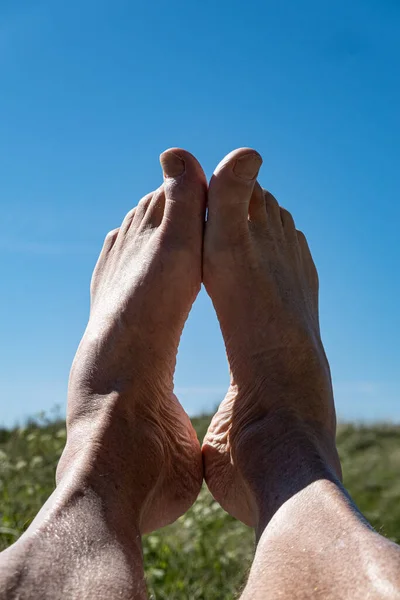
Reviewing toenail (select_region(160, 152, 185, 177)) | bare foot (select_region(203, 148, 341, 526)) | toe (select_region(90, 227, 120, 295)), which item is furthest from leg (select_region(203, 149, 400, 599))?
toe (select_region(90, 227, 120, 295))

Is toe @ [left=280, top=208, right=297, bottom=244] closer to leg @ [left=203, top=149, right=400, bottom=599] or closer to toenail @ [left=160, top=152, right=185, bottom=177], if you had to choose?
leg @ [left=203, top=149, right=400, bottom=599]

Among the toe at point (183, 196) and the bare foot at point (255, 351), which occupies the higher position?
the toe at point (183, 196)

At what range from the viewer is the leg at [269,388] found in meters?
1.35

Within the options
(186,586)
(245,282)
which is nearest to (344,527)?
(245,282)

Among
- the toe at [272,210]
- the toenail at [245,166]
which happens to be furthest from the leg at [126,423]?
the toe at [272,210]

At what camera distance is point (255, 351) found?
1.95 meters

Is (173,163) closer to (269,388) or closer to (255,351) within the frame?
(255,351)

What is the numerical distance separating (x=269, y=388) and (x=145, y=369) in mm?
340

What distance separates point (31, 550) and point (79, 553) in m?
0.09

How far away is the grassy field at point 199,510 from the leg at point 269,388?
49 centimetres

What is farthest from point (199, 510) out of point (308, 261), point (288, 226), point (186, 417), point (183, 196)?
point (183, 196)

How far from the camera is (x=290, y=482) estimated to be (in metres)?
1.54

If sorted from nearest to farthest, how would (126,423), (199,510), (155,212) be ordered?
(126,423) < (155,212) < (199,510)

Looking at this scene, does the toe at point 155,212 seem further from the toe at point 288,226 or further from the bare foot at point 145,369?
the toe at point 288,226
